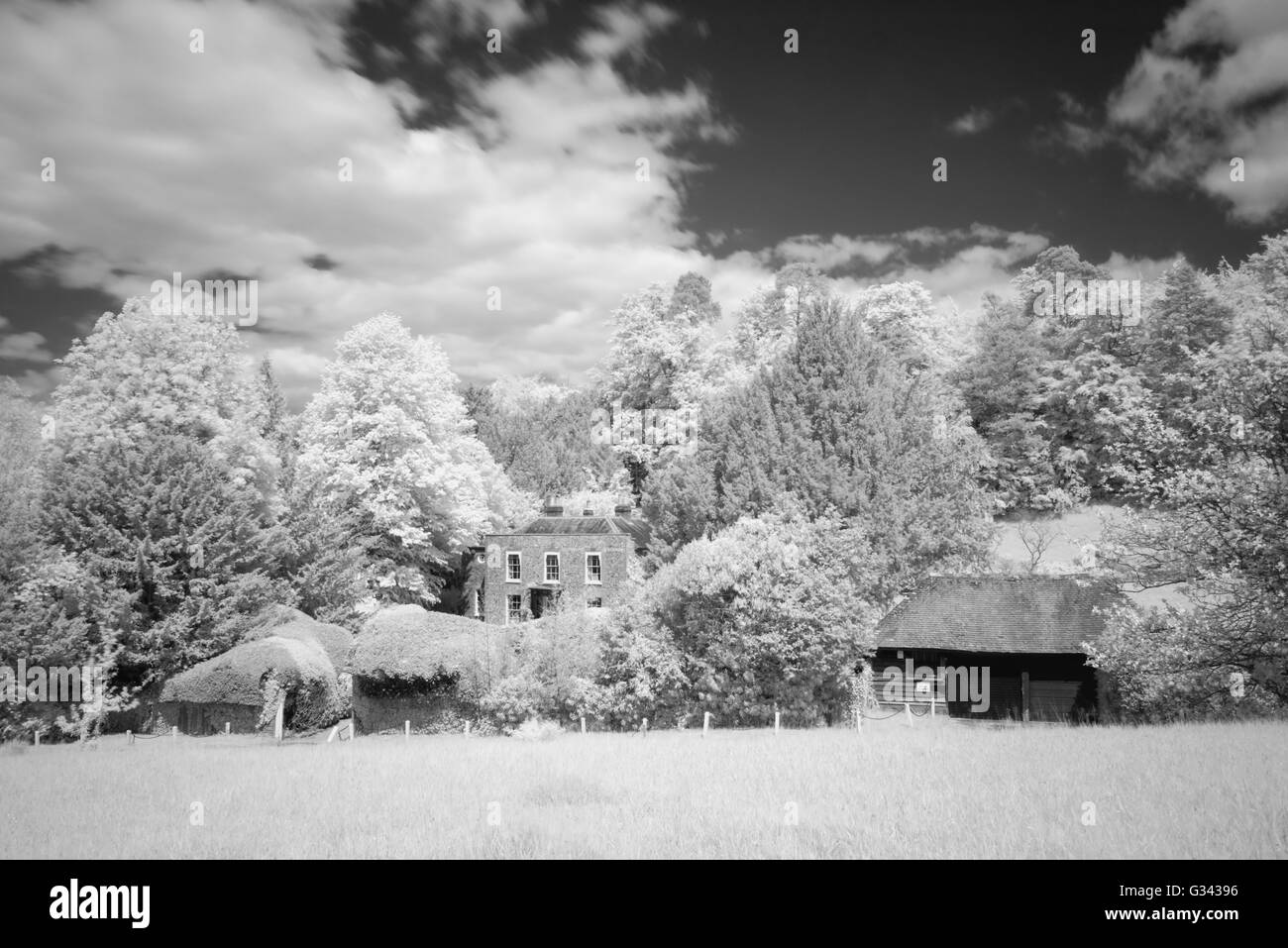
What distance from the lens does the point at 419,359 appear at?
45750 millimetres

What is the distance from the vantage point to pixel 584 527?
4812 cm

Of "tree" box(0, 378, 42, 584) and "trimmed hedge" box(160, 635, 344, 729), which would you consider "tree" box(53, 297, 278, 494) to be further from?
"trimmed hedge" box(160, 635, 344, 729)

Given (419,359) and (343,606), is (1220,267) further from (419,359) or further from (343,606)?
(343,606)

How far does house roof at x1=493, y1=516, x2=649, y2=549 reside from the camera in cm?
4747

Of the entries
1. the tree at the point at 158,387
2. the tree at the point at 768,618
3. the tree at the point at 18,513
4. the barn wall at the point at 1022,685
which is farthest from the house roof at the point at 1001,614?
the tree at the point at 18,513

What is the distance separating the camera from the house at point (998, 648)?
28750mm

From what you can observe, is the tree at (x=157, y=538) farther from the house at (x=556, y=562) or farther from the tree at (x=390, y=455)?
the house at (x=556, y=562)

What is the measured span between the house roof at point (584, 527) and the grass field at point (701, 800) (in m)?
26.0

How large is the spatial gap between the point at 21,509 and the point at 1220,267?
77772 millimetres

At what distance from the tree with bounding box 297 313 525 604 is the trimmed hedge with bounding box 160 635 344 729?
1094cm

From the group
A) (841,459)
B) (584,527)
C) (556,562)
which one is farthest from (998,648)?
(556,562)

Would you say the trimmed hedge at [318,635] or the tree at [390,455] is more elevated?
the tree at [390,455]

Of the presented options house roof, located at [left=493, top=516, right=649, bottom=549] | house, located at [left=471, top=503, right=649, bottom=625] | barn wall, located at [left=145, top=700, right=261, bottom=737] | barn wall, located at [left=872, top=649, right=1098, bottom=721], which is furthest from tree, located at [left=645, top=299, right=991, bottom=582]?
barn wall, located at [left=145, top=700, right=261, bottom=737]
